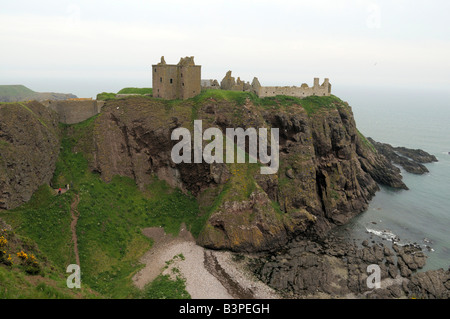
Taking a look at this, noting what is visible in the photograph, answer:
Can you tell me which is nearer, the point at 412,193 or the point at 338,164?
the point at 338,164

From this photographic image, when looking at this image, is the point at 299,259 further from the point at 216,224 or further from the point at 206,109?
the point at 206,109

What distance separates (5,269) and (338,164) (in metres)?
53.3

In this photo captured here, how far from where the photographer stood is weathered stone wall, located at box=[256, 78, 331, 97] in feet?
211

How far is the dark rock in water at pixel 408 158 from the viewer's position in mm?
84312

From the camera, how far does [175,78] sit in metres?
57.5

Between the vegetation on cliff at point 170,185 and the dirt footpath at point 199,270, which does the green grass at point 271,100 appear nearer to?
the vegetation on cliff at point 170,185

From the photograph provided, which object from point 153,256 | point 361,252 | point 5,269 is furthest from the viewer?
point 361,252

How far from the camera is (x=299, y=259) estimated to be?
136 ft

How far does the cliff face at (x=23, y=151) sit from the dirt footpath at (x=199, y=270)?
16.4 metres

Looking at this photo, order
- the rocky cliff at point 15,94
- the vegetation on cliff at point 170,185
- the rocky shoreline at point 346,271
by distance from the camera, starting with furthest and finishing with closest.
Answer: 1. the rocky cliff at point 15,94
2. the vegetation on cliff at point 170,185
3. the rocky shoreline at point 346,271

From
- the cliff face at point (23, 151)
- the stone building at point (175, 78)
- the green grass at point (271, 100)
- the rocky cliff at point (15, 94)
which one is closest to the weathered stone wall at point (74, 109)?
the cliff face at point (23, 151)

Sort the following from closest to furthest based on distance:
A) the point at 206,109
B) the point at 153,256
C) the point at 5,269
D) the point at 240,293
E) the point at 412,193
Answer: the point at 5,269 < the point at 240,293 < the point at 153,256 < the point at 206,109 < the point at 412,193

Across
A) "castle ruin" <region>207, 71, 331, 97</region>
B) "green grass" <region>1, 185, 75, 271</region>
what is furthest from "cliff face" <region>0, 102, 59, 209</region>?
"castle ruin" <region>207, 71, 331, 97</region>
